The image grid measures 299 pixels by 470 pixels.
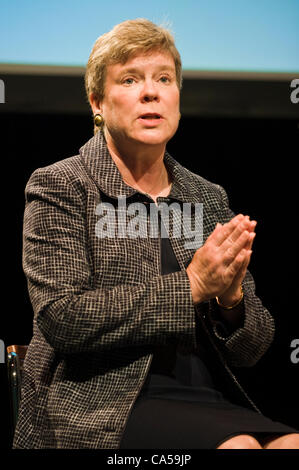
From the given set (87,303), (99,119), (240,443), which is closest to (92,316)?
(87,303)

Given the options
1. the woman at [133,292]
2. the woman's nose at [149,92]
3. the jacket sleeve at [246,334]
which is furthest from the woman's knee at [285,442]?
the woman's nose at [149,92]

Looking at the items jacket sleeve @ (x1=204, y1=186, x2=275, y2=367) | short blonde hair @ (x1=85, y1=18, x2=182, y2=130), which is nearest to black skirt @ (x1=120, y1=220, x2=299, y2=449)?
jacket sleeve @ (x1=204, y1=186, x2=275, y2=367)

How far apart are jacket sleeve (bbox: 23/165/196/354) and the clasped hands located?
0.11ft

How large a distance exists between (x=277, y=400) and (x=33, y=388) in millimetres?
1448

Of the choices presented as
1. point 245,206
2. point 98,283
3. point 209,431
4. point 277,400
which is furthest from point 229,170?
point 209,431

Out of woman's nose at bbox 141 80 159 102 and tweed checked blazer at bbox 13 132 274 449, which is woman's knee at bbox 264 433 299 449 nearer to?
tweed checked blazer at bbox 13 132 274 449

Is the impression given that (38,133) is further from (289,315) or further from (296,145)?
(289,315)

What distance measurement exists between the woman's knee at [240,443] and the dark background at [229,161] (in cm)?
141

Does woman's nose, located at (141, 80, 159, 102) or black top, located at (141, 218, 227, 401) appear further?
woman's nose, located at (141, 80, 159, 102)

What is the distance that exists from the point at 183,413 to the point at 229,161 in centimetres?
151

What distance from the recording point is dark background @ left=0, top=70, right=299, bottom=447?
255 centimetres

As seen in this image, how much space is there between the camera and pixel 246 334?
1.66 meters

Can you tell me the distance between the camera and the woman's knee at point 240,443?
4.28 ft

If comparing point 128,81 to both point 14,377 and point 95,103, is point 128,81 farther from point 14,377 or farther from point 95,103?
point 14,377
